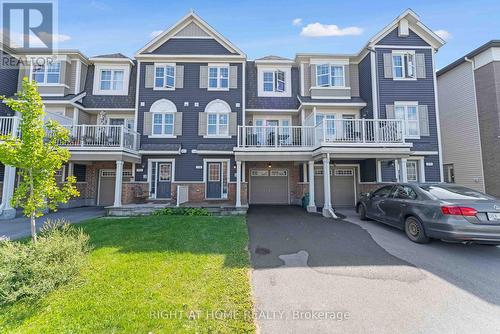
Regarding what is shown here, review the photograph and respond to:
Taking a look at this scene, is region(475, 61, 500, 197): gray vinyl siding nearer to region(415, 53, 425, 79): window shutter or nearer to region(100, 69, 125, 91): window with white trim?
region(415, 53, 425, 79): window shutter

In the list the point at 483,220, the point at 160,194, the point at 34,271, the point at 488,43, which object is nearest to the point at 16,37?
the point at 160,194

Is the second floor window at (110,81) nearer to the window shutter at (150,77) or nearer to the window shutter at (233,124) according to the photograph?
the window shutter at (150,77)

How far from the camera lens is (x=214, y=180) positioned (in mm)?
13719

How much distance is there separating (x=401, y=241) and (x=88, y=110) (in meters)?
17.6

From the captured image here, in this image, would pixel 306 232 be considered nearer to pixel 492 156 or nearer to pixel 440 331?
pixel 440 331

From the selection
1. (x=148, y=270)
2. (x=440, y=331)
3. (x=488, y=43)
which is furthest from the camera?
(x=488, y=43)

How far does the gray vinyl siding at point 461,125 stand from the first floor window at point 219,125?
15.6m

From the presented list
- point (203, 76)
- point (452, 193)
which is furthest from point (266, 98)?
point (452, 193)

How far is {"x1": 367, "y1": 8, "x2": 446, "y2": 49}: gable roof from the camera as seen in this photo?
13367 mm

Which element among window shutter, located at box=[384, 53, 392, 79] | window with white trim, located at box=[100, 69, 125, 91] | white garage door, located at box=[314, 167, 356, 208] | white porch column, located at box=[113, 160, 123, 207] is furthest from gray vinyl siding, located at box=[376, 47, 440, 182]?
window with white trim, located at box=[100, 69, 125, 91]

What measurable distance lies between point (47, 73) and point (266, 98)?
14007 millimetres

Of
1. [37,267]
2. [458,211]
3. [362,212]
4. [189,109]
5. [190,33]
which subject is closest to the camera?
[37,267]

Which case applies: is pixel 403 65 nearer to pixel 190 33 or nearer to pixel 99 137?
pixel 190 33

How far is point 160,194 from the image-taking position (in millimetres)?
13477
